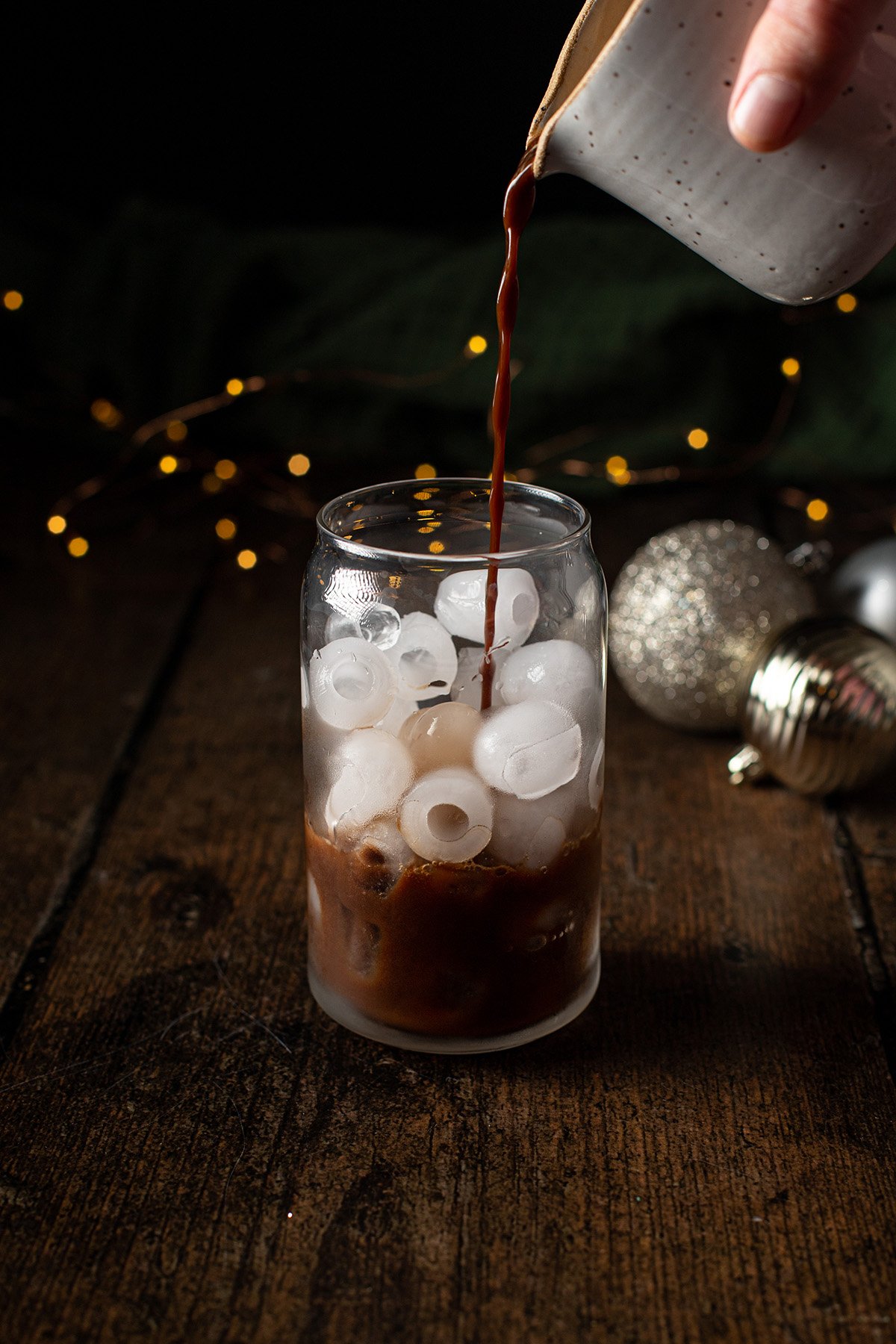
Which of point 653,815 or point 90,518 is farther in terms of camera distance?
point 90,518

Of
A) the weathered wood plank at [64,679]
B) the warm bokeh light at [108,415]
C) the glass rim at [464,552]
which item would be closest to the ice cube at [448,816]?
the glass rim at [464,552]

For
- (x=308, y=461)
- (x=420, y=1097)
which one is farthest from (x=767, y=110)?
(x=308, y=461)

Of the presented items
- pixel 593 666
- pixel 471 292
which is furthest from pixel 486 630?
pixel 471 292

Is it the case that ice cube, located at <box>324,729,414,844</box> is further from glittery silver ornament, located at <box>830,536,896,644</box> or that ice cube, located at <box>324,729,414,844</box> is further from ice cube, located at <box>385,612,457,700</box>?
glittery silver ornament, located at <box>830,536,896,644</box>

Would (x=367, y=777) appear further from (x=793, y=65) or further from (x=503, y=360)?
(x=793, y=65)

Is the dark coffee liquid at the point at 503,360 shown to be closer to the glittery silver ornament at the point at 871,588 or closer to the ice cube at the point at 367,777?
the ice cube at the point at 367,777

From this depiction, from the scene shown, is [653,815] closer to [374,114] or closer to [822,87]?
[822,87]
